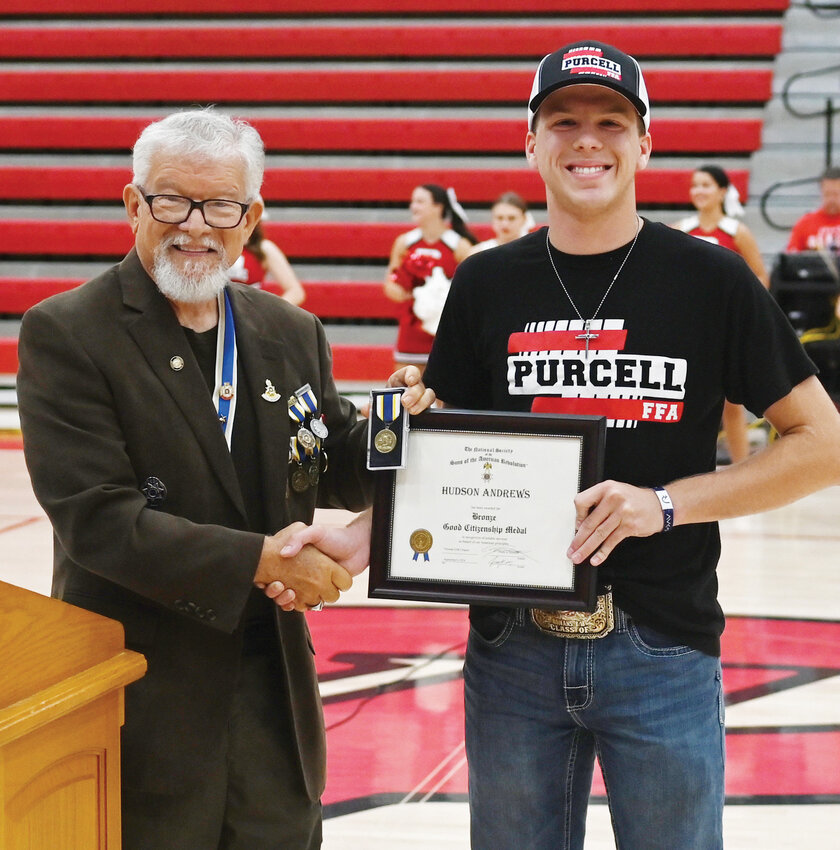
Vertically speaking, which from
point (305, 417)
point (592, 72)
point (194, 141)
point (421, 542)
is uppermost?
point (592, 72)

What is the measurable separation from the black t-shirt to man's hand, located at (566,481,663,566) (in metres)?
0.07

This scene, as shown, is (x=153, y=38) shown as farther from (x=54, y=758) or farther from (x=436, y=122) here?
(x=54, y=758)

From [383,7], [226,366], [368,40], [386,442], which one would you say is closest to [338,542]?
[386,442]

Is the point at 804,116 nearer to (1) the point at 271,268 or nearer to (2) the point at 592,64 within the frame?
(1) the point at 271,268

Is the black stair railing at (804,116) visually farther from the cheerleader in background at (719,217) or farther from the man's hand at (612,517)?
the man's hand at (612,517)

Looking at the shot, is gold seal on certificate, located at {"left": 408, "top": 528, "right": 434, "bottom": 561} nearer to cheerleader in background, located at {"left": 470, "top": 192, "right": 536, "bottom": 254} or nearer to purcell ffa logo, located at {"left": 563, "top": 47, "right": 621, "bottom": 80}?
purcell ffa logo, located at {"left": 563, "top": 47, "right": 621, "bottom": 80}

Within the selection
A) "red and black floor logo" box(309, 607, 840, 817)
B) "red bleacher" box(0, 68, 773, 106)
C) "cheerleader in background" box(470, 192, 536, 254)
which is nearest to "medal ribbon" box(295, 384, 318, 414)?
"red and black floor logo" box(309, 607, 840, 817)

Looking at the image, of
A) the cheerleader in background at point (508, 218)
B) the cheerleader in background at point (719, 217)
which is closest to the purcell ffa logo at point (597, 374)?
the cheerleader in background at point (719, 217)

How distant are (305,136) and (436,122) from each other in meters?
1.15

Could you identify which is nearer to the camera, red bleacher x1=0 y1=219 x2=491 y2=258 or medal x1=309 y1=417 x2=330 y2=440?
medal x1=309 y1=417 x2=330 y2=440

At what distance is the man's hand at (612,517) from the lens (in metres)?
1.60

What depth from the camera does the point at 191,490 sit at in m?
1.79

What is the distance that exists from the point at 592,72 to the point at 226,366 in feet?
2.22

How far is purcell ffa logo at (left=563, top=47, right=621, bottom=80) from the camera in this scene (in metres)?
1.67
